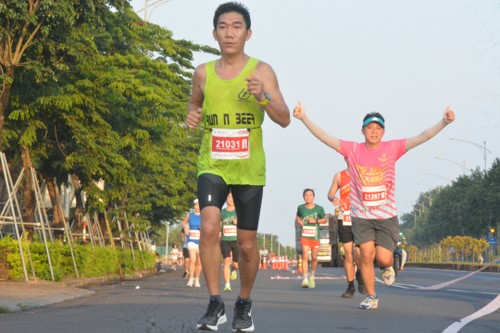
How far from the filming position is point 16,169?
97.9ft

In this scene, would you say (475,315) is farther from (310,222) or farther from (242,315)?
(310,222)

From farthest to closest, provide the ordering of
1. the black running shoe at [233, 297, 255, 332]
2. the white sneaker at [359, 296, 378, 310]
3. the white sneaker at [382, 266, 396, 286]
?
the white sneaker at [359, 296, 378, 310] < the white sneaker at [382, 266, 396, 286] < the black running shoe at [233, 297, 255, 332]

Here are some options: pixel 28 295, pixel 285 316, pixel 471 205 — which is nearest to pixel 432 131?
pixel 285 316

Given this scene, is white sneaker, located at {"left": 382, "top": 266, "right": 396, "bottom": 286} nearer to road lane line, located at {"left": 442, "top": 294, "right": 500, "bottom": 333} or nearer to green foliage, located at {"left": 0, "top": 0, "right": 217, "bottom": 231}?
road lane line, located at {"left": 442, "top": 294, "right": 500, "bottom": 333}

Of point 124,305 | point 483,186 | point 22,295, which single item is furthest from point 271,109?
point 483,186

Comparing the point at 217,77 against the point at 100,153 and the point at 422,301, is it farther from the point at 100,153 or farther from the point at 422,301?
the point at 100,153

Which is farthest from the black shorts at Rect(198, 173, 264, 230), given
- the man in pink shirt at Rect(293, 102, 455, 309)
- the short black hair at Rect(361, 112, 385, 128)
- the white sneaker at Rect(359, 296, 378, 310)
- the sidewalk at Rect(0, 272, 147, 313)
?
the sidewalk at Rect(0, 272, 147, 313)

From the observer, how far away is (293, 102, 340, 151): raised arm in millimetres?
10539

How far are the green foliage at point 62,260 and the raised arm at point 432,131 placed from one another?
12617 mm

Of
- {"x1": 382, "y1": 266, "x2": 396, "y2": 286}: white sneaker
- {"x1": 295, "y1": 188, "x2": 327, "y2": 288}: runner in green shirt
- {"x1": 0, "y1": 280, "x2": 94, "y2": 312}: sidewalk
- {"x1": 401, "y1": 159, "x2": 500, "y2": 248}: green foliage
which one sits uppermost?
{"x1": 401, "y1": 159, "x2": 500, "y2": 248}: green foliage

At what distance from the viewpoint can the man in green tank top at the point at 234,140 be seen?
326 inches

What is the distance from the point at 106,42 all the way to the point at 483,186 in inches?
2110

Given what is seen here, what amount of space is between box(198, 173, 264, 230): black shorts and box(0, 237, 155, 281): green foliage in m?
15.0

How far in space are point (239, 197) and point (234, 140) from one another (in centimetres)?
46
